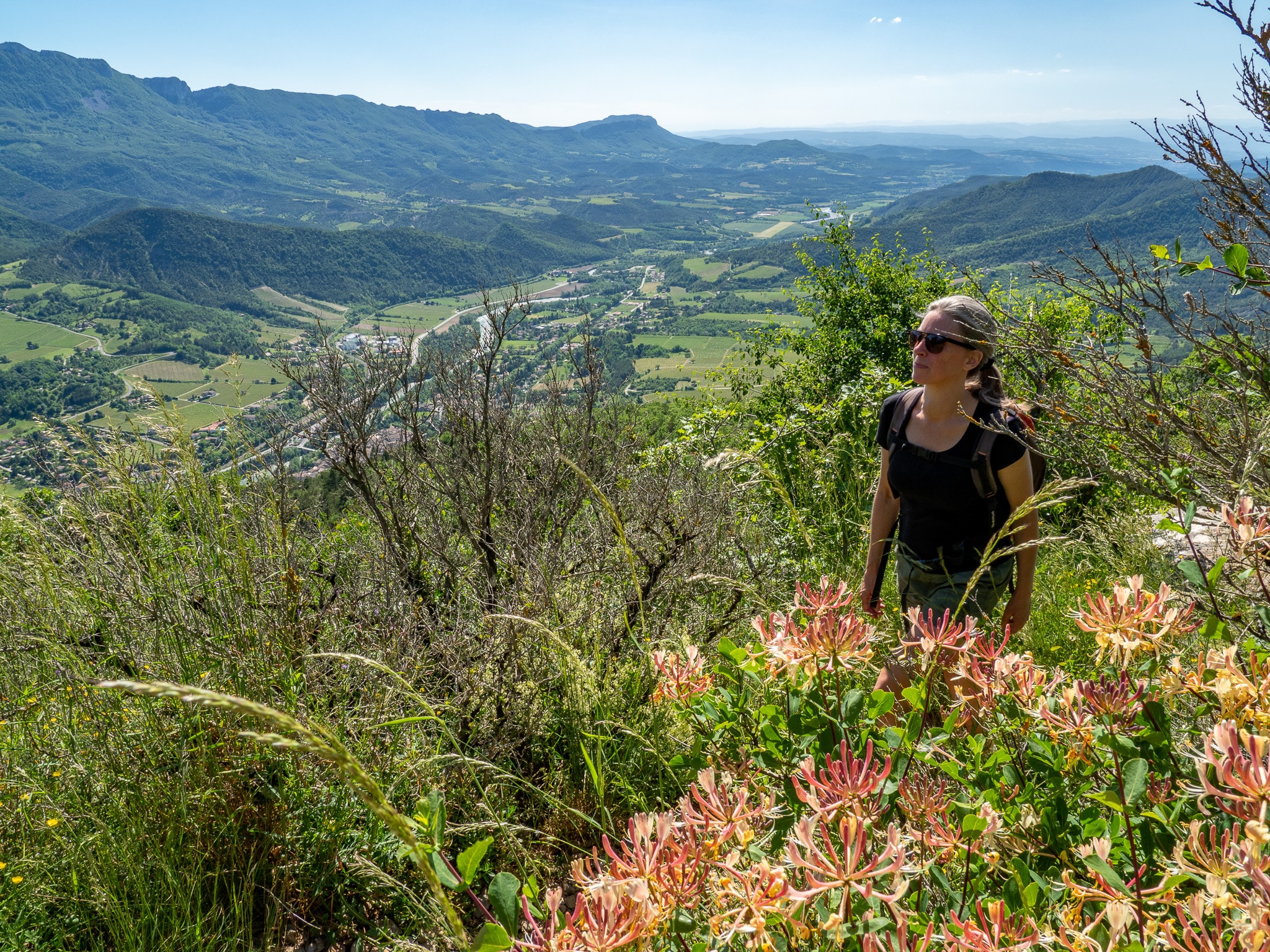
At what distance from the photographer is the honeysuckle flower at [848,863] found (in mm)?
619

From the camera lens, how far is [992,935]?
0.65 meters

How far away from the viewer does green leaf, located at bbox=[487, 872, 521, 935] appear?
661 millimetres

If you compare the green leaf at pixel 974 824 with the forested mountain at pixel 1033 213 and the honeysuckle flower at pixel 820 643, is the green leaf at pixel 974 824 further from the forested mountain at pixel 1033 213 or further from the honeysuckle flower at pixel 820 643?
the forested mountain at pixel 1033 213

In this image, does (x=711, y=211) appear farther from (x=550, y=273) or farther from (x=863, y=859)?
(x=863, y=859)

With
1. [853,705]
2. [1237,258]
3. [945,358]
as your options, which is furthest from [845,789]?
[945,358]

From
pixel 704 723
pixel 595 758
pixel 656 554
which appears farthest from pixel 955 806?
pixel 656 554

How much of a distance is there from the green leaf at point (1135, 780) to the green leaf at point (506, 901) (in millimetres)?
658

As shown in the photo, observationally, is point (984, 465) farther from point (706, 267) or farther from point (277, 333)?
point (706, 267)

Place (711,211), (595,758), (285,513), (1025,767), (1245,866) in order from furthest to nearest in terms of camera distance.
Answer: (711,211)
(285,513)
(595,758)
(1025,767)
(1245,866)

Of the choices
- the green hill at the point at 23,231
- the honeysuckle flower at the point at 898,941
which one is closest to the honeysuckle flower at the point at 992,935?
the honeysuckle flower at the point at 898,941

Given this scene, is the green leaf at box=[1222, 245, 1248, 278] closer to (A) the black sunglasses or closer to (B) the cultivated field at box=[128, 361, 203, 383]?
(A) the black sunglasses

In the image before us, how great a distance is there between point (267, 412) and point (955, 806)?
446 cm

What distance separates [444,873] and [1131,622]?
2.94ft

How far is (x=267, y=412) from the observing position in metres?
4.27
